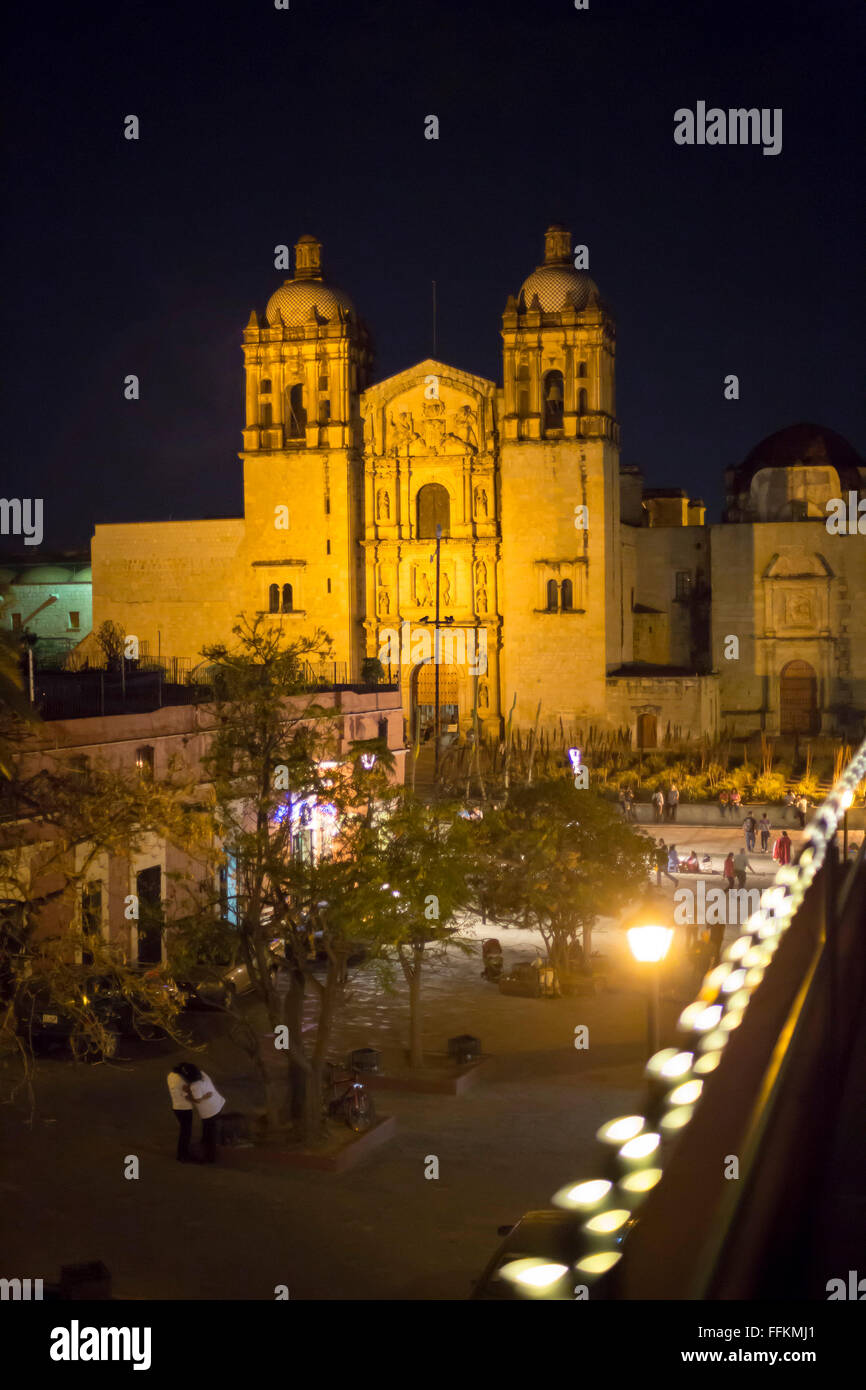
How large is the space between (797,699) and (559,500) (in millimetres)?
10617

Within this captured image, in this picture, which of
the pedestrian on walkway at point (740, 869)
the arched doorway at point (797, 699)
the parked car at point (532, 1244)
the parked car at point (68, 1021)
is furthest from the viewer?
the arched doorway at point (797, 699)

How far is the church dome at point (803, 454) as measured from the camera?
2121 inches

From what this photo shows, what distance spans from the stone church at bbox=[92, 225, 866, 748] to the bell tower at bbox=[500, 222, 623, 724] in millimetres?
70

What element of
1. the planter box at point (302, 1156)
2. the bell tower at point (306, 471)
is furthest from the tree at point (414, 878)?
the bell tower at point (306, 471)

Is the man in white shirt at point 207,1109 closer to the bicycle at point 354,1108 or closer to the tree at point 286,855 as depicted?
the tree at point 286,855

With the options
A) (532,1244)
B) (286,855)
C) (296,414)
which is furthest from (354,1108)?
(296,414)

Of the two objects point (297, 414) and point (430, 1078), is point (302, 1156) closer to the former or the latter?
point (430, 1078)

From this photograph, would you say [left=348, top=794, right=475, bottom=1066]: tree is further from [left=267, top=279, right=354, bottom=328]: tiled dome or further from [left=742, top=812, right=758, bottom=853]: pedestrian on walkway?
[left=267, top=279, right=354, bottom=328]: tiled dome

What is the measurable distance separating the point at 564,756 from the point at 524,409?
11.5m

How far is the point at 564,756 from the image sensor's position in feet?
144

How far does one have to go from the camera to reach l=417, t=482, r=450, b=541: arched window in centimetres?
4812

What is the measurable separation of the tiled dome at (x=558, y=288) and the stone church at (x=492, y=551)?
0.07 m

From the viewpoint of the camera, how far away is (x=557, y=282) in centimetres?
4684
